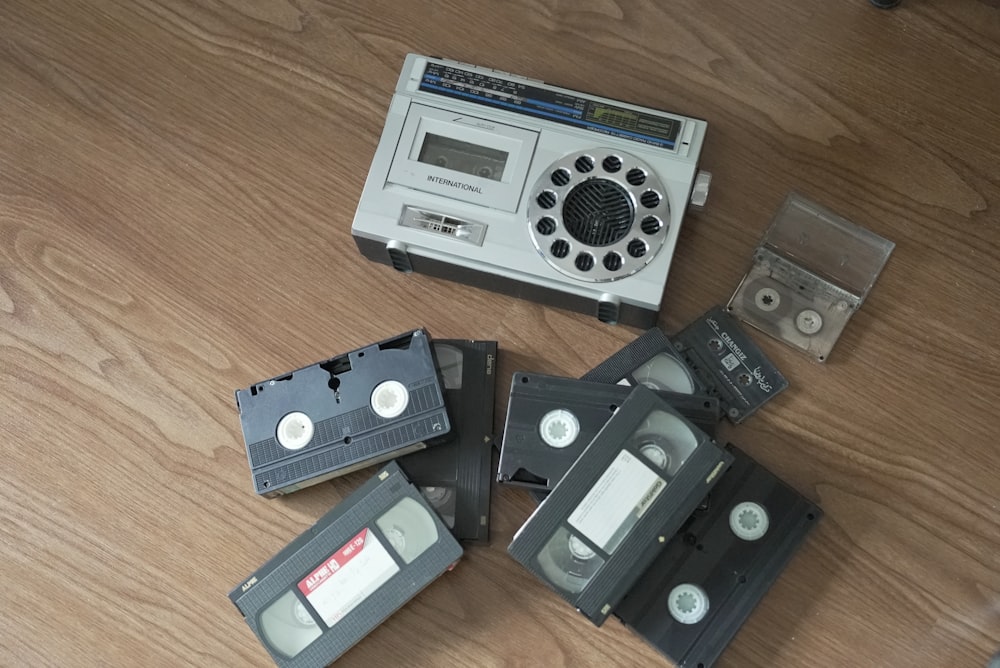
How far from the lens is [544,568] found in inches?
45.3

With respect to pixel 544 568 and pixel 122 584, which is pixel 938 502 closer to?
pixel 544 568

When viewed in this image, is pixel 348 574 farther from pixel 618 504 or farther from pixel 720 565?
pixel 720 565

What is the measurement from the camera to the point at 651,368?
1.28m

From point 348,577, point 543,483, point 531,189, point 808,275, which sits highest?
point 808,275

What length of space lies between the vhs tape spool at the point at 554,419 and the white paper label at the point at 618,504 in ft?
0.22

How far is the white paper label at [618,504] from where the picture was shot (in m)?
1.14

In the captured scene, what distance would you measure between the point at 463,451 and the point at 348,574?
0.71ft

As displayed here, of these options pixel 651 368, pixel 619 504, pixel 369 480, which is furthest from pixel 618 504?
pixel 369 480

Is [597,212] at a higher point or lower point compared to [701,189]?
lower

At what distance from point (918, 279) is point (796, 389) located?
0.23 m

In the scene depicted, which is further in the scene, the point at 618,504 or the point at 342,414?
the point at 342,414

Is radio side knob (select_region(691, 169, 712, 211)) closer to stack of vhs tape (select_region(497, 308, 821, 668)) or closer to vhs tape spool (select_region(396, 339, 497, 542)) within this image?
stack of vhs tape (select_region(497, 308, 821, 668))

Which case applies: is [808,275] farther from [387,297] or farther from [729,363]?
[387,297]

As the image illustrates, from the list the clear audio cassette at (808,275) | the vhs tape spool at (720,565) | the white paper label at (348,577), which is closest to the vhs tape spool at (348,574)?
the white paper label at (348,577)
